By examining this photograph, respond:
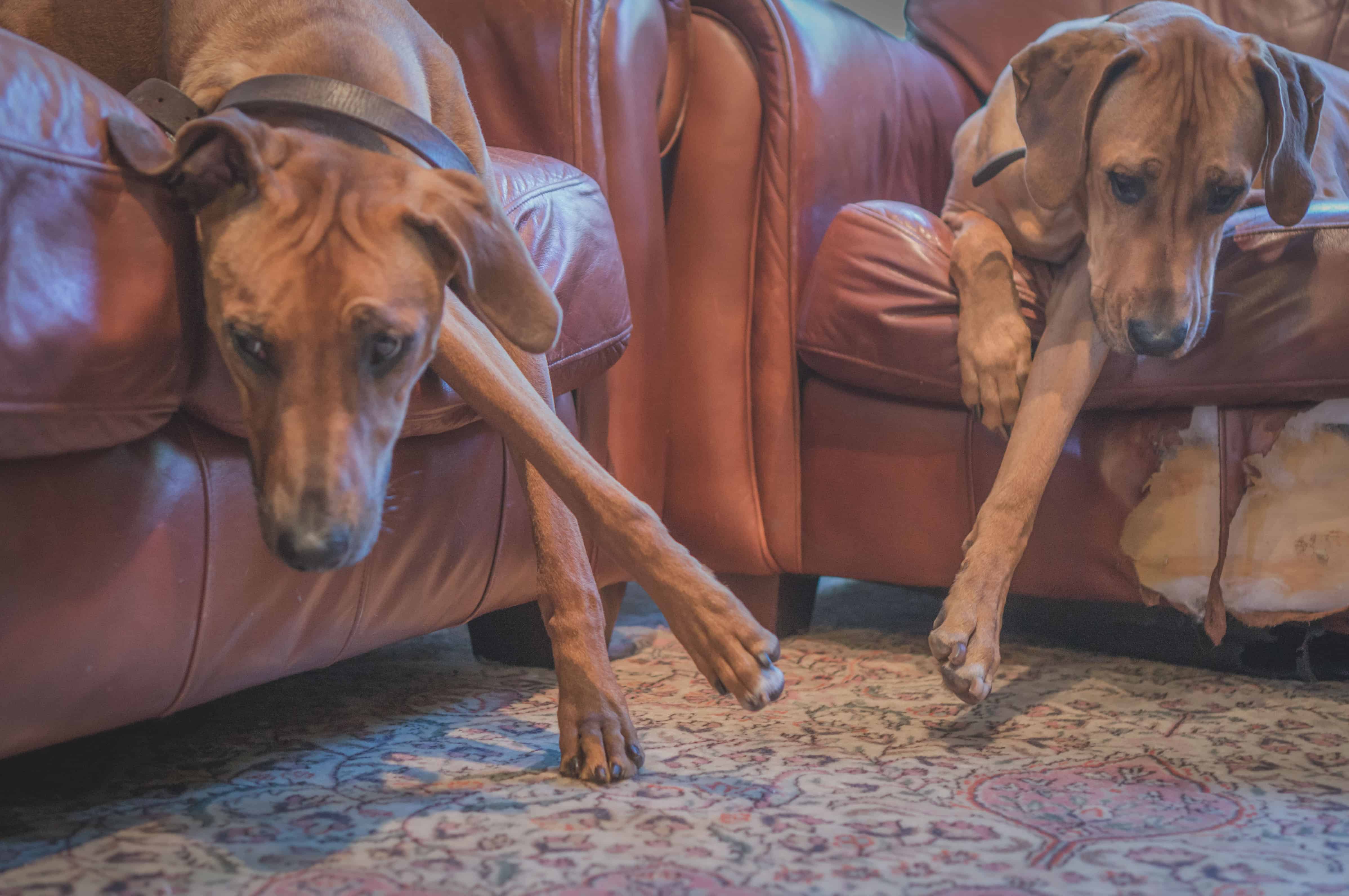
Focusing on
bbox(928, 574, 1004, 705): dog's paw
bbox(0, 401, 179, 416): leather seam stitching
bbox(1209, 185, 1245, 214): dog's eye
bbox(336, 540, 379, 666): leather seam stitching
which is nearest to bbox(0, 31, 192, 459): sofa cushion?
bbox(0, 401, 179, 416): leather seam stitching

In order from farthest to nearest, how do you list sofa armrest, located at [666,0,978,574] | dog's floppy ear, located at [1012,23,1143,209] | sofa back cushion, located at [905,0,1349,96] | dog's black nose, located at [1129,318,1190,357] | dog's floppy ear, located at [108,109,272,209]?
sofa back cushion, located at [905,0,1349,96] < sofa armrest, located at [666,0,978,574] < dog's floppy ear, located at [1012,23,1143,209] < dog's black nose, located at [1129,318,1190,357] < dog's floppy ear, located at [108,109,272,209]

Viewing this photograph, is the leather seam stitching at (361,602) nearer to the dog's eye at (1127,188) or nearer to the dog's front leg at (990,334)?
the dog's front leg at (990,334)

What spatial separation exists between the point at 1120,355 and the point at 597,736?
1.05 meters

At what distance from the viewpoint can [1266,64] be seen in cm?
173

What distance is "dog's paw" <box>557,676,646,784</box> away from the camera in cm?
132

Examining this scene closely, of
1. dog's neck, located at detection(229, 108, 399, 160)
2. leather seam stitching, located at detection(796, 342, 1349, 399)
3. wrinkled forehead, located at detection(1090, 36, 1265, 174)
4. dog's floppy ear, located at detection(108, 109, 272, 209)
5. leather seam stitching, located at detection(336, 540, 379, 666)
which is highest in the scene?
wrinkled forehead, located at detection(1090, 36, 1265, 174)

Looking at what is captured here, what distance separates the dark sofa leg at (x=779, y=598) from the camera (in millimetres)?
2215

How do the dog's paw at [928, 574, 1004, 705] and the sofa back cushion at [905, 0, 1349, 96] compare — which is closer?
the dog's paw at [928, 574, 1004, 705]

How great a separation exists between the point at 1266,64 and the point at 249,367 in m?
1.57

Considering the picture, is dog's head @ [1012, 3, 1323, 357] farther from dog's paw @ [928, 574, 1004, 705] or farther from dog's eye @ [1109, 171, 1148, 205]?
dog's paw @ [928, 574, 1004, 705]

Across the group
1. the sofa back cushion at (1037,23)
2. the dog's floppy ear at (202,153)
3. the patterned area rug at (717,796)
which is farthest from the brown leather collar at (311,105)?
the sofa back cushion at (1037,23)

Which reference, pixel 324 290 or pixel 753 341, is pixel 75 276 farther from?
pixel 753 341

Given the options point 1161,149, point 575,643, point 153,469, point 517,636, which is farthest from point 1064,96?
point 153,469

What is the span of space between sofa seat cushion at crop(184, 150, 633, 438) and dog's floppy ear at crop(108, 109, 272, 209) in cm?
39
